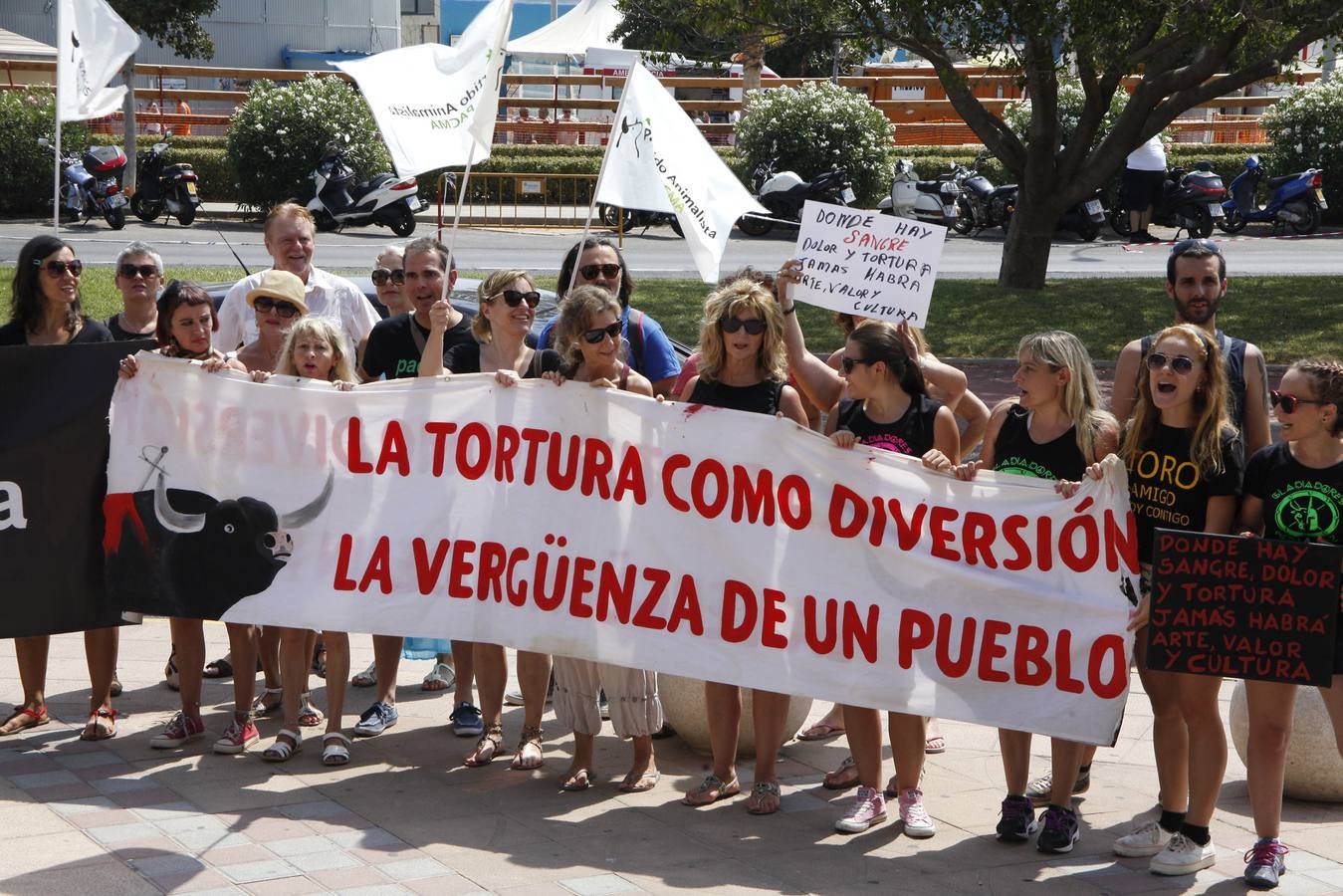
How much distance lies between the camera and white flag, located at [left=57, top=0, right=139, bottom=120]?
7.66 m

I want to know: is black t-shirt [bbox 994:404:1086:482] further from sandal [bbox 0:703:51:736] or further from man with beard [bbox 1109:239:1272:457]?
sandal [bbox 0:703:51:736]

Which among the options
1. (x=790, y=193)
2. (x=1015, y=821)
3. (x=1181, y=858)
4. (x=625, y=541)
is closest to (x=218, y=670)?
(x=625, y=541)

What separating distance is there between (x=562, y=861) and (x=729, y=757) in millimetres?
887

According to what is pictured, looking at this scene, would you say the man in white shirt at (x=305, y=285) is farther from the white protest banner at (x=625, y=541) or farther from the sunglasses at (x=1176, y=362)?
the sunglasses at (x=1176, y=362)

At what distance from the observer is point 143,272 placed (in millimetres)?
6715

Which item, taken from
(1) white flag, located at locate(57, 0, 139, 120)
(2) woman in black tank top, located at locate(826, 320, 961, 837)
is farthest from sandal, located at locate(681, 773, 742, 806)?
(1) white flag, located at locate(57, 0, 139, 120)

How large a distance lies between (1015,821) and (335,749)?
2505mm

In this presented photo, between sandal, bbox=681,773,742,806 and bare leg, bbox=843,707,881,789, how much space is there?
0.48m

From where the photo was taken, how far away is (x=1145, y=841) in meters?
5.23

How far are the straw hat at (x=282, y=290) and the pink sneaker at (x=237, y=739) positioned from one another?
Result: 1.69 meters

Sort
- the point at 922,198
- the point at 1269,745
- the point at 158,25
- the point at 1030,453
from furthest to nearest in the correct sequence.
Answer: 1. the point at 158,25
2. the point at 922,198
3. the point at 1030,453
4. the point at 1269,745

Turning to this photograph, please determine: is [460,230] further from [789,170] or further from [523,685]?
[523,685]

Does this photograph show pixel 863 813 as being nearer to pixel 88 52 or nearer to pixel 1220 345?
pixel 1220 345

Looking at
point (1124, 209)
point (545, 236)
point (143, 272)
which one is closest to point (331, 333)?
point (143, 272)
